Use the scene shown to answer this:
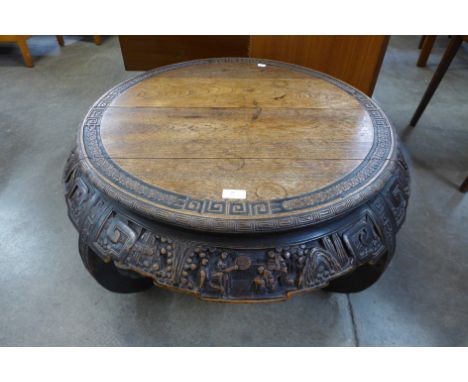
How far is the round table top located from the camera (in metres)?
0.75

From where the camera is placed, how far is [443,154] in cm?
190

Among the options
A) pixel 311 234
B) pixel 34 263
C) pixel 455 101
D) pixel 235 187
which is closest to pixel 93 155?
pixel 235 187

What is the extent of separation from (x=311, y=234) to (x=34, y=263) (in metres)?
1.16

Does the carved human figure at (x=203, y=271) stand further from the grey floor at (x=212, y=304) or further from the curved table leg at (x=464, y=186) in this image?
the curved table leg at (x=464, y=186)

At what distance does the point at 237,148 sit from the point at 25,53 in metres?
2.68

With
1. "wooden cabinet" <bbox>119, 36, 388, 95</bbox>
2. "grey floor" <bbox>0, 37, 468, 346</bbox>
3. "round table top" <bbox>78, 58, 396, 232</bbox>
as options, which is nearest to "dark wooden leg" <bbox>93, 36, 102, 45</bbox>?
"grey floor" <bbox>0, 37, 468, 346</bbox>

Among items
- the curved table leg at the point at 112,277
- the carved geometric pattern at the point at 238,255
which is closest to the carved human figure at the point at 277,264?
the carved geometric pattern at the point at 238,255

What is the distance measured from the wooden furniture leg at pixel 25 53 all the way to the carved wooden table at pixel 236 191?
219cm

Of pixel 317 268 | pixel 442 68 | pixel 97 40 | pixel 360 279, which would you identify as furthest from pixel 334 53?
pixel 97 40

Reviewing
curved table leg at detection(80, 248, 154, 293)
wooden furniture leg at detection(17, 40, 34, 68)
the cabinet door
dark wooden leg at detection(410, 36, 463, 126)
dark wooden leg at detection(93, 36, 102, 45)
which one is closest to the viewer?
curved table leg at detection(80, 248, 154, 293)

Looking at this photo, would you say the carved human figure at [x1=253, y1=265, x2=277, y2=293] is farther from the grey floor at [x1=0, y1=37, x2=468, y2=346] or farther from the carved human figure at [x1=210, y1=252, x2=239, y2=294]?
the grey floor at [x1=0, y1=37, x2=468, y2=346]

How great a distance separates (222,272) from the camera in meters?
0.75

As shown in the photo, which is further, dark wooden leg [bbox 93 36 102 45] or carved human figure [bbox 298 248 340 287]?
dark wooden leg [bbox 93 36 102 45]
